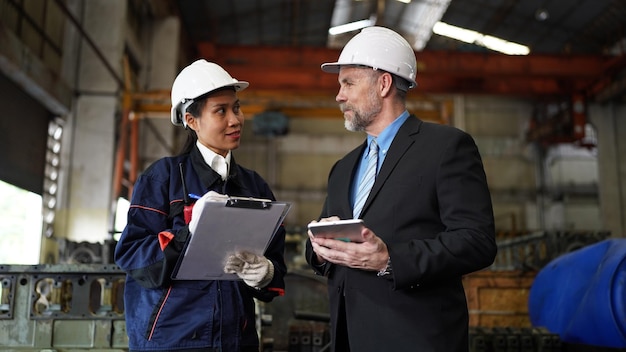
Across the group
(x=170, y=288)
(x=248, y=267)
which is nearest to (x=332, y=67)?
(x=248, y=267)

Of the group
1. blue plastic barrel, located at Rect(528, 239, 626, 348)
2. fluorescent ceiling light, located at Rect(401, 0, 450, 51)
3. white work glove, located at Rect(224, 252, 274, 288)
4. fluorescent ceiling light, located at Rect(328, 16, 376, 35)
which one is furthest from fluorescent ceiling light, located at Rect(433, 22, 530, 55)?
white work glove, located at Rect(224, 252, 274, 288)

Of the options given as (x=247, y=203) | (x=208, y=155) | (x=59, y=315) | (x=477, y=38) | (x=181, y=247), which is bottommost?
(x=59, y=315)

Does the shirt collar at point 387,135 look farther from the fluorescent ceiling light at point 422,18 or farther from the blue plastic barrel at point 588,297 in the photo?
the fluorescent ceiling light at point 422,18

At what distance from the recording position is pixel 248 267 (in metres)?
2.48

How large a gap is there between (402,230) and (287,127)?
1179cm

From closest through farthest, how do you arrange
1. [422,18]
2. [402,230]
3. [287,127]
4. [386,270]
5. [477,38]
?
[386,270] < [402,230] < [287,127] < [477,38] < [422,18]

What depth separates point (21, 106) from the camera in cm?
992

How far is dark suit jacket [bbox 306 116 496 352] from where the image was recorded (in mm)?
2180

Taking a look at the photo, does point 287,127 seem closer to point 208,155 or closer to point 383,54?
point 208,155

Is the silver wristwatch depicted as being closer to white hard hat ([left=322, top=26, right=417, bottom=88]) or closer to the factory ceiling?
white hard hat ([left=322, top=26, right=417, bottom=88])

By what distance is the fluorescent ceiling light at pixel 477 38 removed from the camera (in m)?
21.1

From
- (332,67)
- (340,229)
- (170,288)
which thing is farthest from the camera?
(332,67)

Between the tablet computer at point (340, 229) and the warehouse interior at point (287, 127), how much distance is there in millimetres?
2343

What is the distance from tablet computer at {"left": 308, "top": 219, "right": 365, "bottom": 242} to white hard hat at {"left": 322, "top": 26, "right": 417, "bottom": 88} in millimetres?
840
